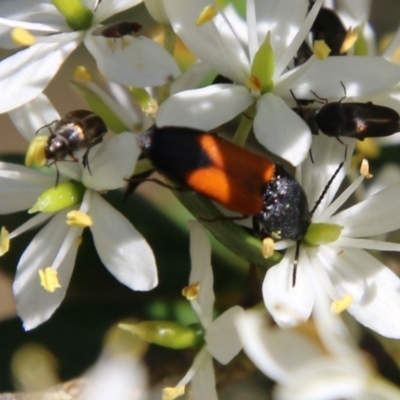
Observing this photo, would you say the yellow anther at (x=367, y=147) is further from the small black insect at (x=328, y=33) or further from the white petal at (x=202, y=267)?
the white petal at (x=202, y=267)

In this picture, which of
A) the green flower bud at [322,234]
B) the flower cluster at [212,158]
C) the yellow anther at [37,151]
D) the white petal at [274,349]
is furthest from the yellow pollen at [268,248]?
the yellow anther at [37,151]

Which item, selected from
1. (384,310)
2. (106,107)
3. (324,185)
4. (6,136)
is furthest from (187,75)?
(6,136)

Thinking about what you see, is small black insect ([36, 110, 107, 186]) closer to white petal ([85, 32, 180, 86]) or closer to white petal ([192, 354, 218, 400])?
white petal ([85, 32, 180, 86])

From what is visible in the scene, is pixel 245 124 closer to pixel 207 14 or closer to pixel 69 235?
pixel 207 14

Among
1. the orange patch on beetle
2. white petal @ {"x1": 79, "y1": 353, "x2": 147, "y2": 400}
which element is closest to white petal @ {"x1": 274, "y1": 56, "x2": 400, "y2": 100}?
the orange patch on beetle

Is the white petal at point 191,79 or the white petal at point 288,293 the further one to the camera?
the white petal at point 191,79

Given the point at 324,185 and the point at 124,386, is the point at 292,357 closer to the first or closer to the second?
the point at 324,185
